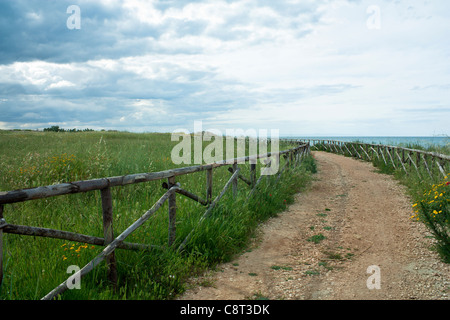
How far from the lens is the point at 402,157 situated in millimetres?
14633

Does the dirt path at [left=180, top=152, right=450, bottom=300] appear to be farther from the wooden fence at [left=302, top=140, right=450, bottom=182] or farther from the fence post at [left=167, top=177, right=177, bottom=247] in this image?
the wooden fence at [left=302, top=140, right=450, bottom=182]

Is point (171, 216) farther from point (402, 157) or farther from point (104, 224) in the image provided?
point (402, 157)

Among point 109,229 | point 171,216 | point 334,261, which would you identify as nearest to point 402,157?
point 334,261

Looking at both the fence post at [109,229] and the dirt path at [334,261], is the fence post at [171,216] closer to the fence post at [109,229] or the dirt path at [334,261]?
the dirt path at [334,261]

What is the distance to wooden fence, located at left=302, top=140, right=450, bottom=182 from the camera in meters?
10.4

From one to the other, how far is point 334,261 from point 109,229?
3.61 meters

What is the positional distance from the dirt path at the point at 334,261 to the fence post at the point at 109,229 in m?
0.90

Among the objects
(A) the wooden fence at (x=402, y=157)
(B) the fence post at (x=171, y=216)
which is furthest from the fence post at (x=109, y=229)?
(A) the wooden fence at (x=402, y=157)

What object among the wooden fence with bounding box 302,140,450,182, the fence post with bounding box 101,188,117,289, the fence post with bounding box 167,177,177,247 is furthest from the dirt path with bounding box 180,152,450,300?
the wooden fence with bounding box 302,140,450,182

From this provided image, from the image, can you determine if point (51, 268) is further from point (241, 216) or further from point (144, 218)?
point (241, 216)

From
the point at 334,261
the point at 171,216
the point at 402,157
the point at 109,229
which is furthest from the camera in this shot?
the point at 402,157

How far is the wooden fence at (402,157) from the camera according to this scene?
34.1 feet

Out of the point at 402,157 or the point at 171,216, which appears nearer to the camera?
the point at 171,216
